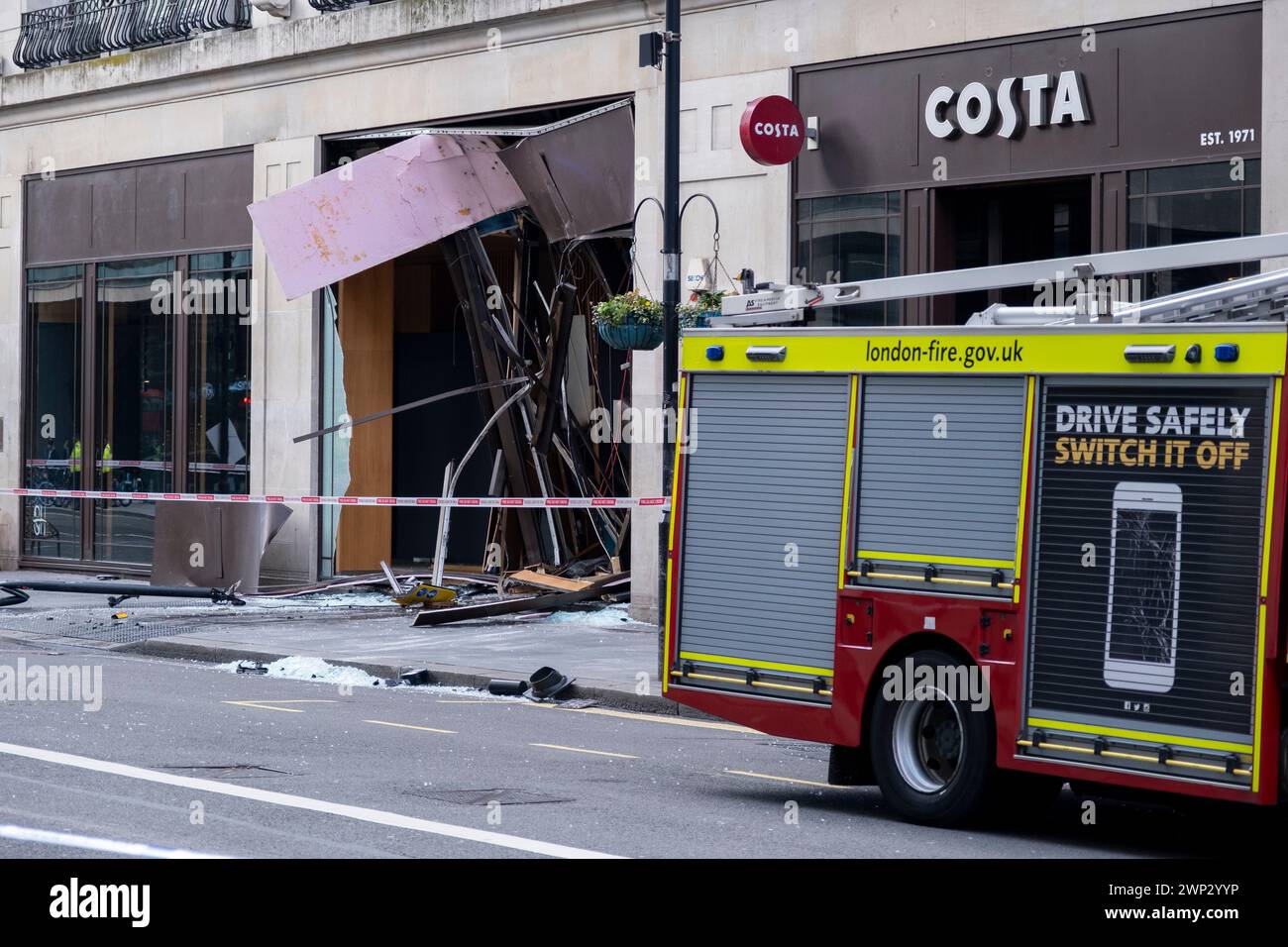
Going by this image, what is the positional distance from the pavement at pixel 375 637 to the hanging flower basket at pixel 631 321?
2.73m

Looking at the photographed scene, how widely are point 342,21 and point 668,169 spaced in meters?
8.00

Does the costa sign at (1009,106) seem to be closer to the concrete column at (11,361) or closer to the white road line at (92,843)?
the white road line at (92,843)

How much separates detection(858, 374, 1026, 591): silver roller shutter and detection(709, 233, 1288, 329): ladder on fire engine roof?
0.47m

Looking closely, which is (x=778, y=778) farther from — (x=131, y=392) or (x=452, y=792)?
(x=131, y=392)

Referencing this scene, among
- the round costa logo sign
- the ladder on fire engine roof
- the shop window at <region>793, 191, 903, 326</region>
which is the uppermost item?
the round costa logo sign

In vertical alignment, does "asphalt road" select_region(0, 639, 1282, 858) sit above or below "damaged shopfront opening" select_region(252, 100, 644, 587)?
below

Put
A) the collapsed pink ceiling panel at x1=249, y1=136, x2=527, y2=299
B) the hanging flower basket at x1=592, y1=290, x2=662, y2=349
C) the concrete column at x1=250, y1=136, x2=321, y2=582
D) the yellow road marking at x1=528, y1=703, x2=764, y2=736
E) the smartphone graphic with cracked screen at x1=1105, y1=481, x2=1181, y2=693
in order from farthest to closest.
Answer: the concrete column at x1=250, y1=136, x2=321, y2=582 → the collapsed pink ceiling panel at x1=249, y1=136, x2=527, y2=299 → the hanging flower basket at x1=592, y1=290, x2=662, y2=349 → the yellow road marking at x1=528, y1=703, x2=764, y2=736 → the smartphone graphic with cracked screen at x1=1105, y1=481, x2=1181, y2=693

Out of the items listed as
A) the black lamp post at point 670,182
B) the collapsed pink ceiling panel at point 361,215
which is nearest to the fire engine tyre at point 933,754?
the black lamp post at point 670,182

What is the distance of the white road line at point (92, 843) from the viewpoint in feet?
24.2

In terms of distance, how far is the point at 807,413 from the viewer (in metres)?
9.41

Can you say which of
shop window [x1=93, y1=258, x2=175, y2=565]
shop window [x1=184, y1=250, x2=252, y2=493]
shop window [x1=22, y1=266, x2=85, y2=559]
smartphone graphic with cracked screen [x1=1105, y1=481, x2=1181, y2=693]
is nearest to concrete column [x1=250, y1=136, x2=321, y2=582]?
shop window [x1=184, y1=250, x2=252, y2=493]

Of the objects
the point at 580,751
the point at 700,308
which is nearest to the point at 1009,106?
the point at 700,308

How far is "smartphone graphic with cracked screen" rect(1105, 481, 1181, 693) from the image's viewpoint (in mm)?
7918

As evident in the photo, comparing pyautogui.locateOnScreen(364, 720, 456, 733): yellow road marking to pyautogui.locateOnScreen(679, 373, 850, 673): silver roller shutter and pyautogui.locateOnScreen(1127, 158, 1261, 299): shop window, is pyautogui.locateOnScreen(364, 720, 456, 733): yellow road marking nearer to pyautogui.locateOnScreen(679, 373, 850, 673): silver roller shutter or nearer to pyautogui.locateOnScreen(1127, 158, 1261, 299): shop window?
pyautogui.locateOnScreen(679, 373, 850, 673): silver roller shutter
